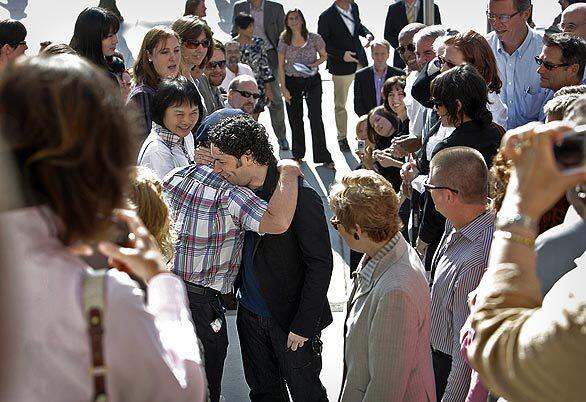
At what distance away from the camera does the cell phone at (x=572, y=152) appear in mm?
1786

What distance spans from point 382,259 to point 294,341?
0.93 meters

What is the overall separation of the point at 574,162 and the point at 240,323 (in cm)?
286

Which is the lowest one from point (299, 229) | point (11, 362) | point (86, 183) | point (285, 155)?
point (285, 155)

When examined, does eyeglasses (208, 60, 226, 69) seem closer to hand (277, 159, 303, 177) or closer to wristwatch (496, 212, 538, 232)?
hand (277, 159, 303, 177)

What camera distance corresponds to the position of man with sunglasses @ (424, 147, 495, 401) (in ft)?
11.4

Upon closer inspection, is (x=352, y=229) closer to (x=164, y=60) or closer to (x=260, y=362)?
(x=260, y=362)

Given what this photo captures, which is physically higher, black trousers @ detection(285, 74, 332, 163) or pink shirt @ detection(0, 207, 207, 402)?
pink shirt @ detection(0, 207, 207, 402)

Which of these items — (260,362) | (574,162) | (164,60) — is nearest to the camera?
(574,162)

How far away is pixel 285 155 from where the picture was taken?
10.3 m

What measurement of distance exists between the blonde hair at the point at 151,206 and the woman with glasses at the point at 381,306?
774 millimetres

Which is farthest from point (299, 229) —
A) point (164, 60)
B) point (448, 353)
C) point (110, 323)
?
point (110, 323)

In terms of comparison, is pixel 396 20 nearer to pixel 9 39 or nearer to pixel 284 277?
pixel 9 39

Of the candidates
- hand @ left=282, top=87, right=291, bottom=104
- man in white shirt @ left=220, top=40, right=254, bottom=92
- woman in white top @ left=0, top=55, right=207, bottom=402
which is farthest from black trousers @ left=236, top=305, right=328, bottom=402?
hand @ left=282, top=87, right=291, bottom=104

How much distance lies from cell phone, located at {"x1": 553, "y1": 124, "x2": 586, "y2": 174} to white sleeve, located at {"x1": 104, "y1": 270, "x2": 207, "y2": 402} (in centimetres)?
84
